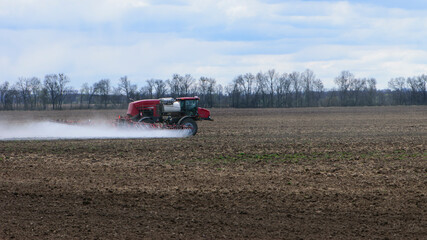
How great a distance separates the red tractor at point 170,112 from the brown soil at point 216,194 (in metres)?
7.74

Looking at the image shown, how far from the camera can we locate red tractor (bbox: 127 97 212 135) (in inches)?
1068

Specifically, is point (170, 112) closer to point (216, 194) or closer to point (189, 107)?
point (189, 107)

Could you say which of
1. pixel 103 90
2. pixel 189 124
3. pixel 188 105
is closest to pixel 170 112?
pixel 188 105

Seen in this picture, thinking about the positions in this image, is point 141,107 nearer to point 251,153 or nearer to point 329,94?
point 251,153

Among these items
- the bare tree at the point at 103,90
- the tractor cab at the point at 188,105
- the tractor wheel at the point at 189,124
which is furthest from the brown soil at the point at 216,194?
the bare tree at the point at 103,90

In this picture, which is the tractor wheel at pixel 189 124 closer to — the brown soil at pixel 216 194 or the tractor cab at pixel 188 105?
the tractor cab at pixel 188 105

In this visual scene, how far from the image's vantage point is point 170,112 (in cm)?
2741

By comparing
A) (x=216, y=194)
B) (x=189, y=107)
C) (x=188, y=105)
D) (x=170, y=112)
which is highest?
(x=188, y=105)

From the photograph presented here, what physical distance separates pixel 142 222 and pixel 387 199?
5670 millimetres

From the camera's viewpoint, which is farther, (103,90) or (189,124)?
(103,90)

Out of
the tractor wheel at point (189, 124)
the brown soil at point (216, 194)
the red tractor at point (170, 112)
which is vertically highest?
the red tractor at point (170, 112)

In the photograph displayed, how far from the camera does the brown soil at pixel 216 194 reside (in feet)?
28.5

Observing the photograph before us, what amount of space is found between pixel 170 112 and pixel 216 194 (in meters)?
16.5

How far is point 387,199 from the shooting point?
34.9ft
